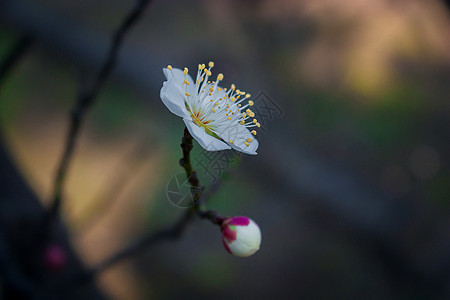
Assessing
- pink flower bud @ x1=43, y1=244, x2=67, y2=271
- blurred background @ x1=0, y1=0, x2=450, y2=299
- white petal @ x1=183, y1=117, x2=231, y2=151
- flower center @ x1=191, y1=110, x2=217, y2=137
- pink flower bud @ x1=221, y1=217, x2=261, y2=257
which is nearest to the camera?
white petal @ x1=183, y1=117, x2=231, y2=151

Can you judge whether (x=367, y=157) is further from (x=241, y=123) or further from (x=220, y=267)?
(x=241, y=123)

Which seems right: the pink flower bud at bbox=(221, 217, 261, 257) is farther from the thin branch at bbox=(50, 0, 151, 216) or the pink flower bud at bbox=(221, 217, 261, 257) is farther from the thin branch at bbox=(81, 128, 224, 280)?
the thin branch at bbox=(50, 0, 151, 216)

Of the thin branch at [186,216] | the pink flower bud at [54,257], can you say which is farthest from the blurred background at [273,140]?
the thin branch at [186,216]

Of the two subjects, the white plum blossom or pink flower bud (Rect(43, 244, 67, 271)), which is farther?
pink flower bud (Rect(43, 244, 67, 271))

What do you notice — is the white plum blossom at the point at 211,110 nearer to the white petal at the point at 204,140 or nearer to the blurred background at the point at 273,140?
the white petal at the point at 204,140

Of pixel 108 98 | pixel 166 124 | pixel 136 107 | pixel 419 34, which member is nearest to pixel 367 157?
pixel 419 34

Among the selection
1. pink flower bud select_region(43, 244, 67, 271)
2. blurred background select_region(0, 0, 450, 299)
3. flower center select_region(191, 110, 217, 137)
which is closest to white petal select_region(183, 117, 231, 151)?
flower center select_region(191, 110, 217, 137)
